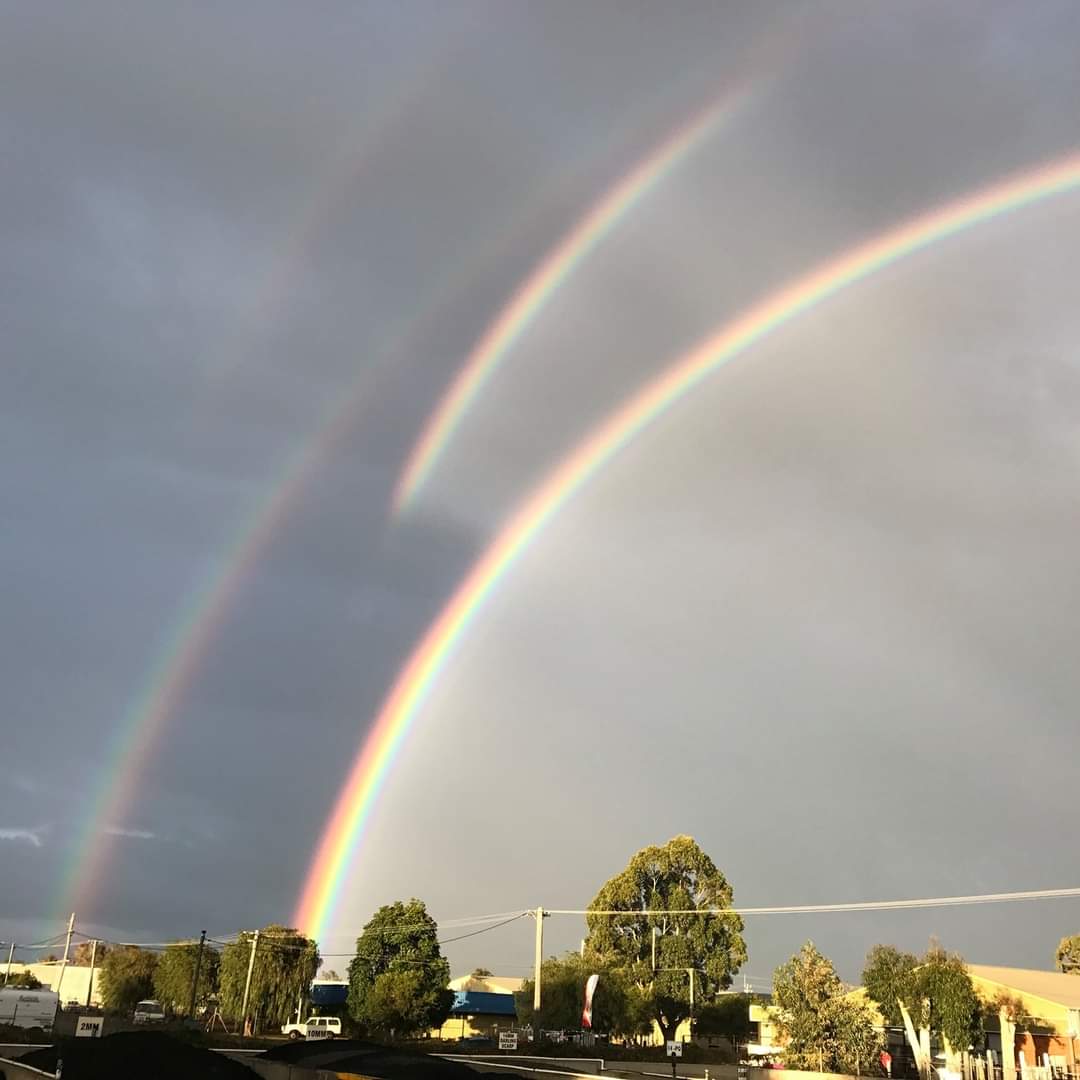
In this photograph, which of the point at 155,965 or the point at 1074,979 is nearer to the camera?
the point at 1074,979

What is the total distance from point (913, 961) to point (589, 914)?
30.5 metres

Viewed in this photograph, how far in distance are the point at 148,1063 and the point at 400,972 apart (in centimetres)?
5641

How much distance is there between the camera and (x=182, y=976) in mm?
101188

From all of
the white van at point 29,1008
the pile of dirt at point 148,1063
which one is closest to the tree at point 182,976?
the white van at point 29,1008

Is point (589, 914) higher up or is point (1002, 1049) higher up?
point (589, 914)

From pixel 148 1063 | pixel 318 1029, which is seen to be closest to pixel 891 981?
pixel 318 1029

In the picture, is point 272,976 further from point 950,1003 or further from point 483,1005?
point 950,1003

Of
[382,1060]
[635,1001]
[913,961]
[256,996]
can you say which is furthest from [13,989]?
[913,961]

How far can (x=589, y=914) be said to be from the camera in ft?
300

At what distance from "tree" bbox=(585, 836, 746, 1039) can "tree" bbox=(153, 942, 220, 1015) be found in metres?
38.4

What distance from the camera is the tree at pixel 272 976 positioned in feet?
285

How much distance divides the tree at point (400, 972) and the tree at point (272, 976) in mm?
7282

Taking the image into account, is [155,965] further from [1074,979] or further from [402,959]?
[1074,979]

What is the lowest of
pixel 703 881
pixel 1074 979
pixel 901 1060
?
pixel 901 1060
